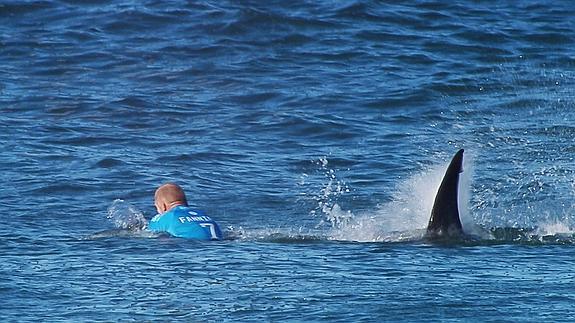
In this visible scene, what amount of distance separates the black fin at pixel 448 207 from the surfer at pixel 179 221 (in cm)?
177

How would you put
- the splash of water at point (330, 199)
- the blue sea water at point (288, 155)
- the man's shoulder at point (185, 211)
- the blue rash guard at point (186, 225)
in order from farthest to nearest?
the splash of water at point (330, 199) < the man's shoulder at point (185, 211) < the blue rash guard at point (186, 225) < the blue sea water at point (288, 155)

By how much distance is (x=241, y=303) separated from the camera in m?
8.57

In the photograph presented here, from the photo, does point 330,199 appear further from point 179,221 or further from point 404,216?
point 179,221

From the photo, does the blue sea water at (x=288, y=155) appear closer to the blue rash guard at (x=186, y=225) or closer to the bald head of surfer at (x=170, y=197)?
the blue rash guard at (x=186, y=225)

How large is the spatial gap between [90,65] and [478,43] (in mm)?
6178

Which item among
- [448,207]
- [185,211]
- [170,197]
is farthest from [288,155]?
[448,207]

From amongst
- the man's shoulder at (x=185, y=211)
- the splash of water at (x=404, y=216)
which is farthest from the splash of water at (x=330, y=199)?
the man's shoulder at (x=185, y=211)

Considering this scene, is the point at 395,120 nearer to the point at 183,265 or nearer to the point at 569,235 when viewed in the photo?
the point at 569,235

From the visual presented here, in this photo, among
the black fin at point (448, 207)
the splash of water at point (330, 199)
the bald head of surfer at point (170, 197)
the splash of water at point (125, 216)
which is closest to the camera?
the black fin at point (448, 207)

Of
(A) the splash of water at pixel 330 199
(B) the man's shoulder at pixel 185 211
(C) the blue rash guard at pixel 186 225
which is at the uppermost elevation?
(B) the man's shoulder at pixel 185 211

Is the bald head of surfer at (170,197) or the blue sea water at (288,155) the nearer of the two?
the blue sea water at (288,155)

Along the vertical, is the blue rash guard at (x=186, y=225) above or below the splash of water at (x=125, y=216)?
above

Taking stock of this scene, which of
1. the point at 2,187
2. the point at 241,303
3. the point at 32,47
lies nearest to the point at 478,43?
the point at 32,47

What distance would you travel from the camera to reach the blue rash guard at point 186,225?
11.1 metres
